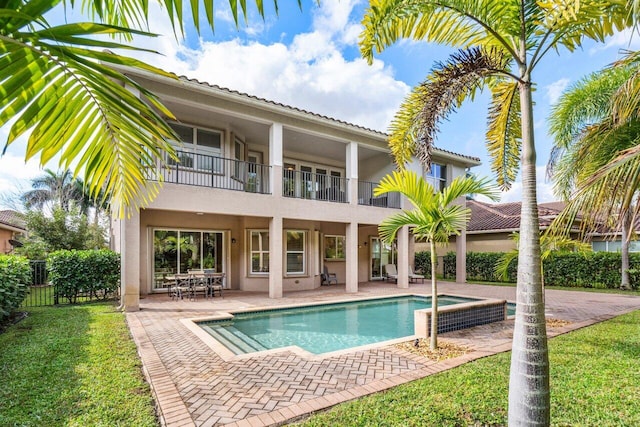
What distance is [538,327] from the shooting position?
3.49 meters

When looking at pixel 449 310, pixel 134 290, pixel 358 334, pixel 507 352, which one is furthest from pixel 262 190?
pixel 507 352

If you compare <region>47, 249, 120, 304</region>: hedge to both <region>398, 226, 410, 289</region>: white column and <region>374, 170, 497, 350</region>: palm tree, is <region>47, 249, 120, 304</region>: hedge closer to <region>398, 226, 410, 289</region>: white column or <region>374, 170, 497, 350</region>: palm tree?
<region>374, 170, 497, 350</region>: palm tree

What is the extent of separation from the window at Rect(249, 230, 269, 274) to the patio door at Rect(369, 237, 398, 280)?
7589 millimetres

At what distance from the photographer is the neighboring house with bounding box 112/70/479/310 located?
1168 centimetres

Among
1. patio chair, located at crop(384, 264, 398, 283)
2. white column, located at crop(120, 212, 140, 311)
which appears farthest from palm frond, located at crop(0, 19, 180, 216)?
patio chair, located at crop(384, 264, 398, 283)

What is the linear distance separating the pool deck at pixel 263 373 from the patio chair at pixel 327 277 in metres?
9.30

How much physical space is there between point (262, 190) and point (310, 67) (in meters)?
8.37

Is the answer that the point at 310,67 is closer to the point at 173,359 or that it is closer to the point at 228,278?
the point at 228,278

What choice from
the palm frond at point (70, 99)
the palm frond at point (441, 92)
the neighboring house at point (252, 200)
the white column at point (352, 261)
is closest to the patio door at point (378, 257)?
the neighboring house at point (252, 200)

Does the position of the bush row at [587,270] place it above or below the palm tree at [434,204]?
below

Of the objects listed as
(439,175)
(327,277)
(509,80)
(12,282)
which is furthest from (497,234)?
(12,282)

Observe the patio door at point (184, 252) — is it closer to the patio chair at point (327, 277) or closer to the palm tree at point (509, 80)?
the patio chair at point (327, 277)

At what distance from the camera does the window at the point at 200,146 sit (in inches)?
522

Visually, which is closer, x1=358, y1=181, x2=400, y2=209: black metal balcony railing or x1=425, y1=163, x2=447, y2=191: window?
x1=358, y1=181, x2=400, y2=209: black metal balcony railing
